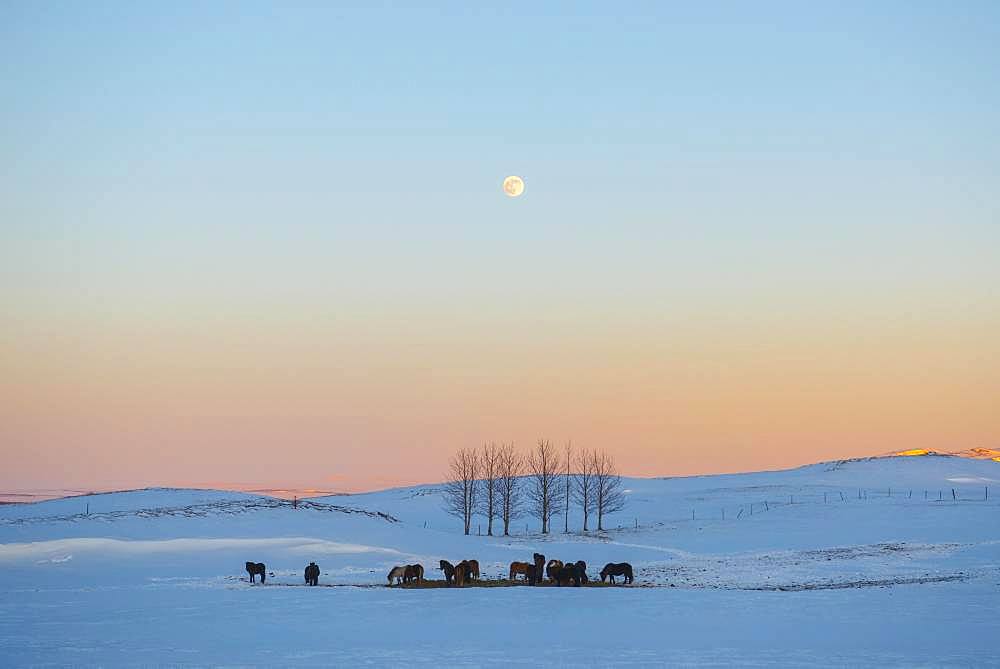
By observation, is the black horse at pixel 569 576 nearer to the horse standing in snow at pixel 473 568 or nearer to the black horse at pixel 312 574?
the horse standing in snow at pixel 473 568

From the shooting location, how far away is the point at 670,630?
985 inches

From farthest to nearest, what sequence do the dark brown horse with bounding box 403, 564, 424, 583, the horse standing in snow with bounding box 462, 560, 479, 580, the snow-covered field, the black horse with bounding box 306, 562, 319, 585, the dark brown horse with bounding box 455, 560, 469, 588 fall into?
the black horse with bounding box 306, 562, 319, 585, the horse standing in snow with bounding box 462, 560, 479, 580, the dark brown horse with bounding box 403, 564, 424, 583, the dark brown horse with bounding box 455, 560, 469, 588, the snow-covered field

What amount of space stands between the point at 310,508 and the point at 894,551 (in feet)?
111

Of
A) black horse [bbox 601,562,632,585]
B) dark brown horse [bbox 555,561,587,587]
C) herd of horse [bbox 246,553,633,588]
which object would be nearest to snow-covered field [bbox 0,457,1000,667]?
herd of horse [bbox 246,553,633,588]

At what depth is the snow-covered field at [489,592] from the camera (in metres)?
22.5

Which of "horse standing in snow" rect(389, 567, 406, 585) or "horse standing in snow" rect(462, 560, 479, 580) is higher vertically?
"horse standing in snow" rect(462, 560, 479, 580)

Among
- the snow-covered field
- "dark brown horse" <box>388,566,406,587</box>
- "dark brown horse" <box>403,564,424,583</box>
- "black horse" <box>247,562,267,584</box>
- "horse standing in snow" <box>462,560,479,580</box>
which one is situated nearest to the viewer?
the snow-covered field

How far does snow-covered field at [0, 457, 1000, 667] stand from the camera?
22.5m

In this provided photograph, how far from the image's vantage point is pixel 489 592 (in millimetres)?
31234

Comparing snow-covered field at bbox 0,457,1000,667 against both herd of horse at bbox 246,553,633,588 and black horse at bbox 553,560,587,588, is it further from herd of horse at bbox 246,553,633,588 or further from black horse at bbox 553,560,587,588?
black horse at bbox 553,560,587,588

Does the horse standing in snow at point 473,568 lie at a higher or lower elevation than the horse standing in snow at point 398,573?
higher

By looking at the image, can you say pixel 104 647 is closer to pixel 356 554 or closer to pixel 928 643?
pixel 928 643

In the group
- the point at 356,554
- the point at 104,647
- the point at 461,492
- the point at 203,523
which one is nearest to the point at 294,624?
the point at 104,647

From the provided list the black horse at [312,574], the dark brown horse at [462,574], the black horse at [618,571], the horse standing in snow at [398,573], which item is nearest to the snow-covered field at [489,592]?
the black horse at [312,574]
